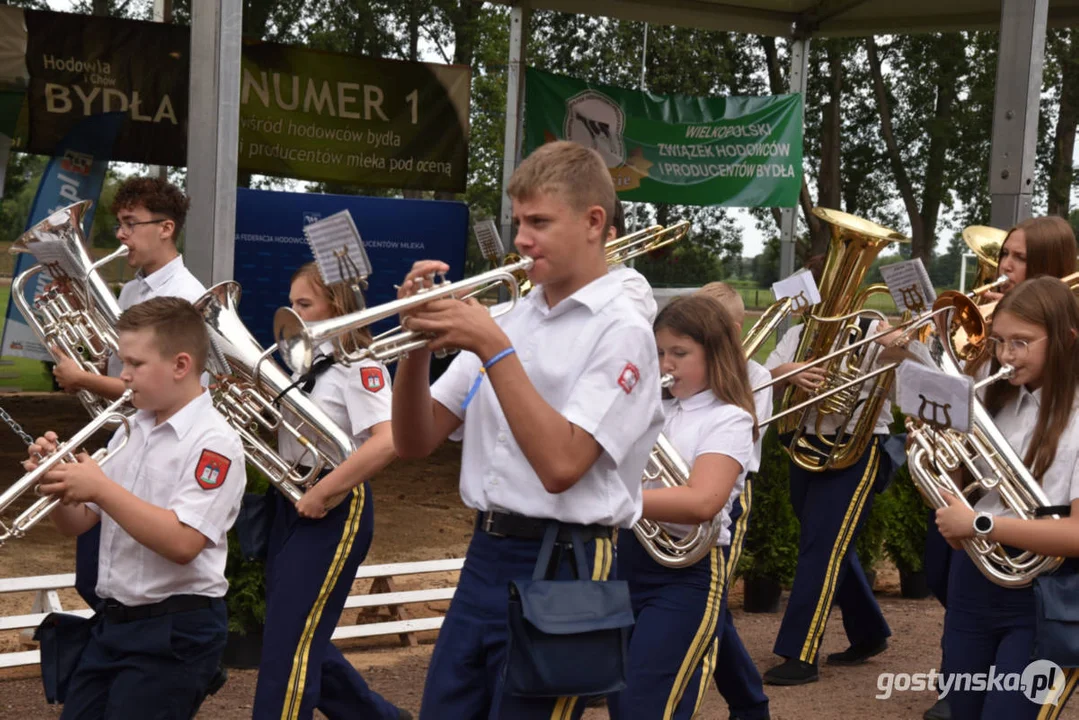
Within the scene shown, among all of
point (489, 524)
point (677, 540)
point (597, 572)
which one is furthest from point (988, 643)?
point (489, 524)

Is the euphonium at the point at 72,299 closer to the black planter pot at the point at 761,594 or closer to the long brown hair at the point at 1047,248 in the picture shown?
the long brown hair at the point at 1047,248

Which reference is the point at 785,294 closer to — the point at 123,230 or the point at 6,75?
the point at 123,230

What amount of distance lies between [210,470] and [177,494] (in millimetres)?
107

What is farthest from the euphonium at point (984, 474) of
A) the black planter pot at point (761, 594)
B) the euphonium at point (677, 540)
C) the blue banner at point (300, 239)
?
the blue banner at point (300, 239)

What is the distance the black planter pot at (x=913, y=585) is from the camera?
8211 millimetres

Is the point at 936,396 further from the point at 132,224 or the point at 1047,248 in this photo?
the point at 132,224

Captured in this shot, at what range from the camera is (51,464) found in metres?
3.37

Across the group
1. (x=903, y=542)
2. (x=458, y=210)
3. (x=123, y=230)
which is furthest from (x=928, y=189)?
(x=123, y=230)

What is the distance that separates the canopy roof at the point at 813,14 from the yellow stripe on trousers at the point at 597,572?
28.9 feet

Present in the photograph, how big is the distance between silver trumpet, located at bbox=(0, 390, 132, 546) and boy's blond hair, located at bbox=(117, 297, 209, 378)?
0.58ft

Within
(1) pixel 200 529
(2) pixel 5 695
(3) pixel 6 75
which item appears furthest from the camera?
(3) pixel 6 75

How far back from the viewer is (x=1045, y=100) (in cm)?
2530

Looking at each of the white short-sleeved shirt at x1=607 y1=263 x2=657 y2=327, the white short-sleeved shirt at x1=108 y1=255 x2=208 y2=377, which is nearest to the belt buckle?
the white short-sleeved shirt at x1=607 y1=263 x2=657 y2=327

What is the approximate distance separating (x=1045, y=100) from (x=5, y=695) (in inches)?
944
